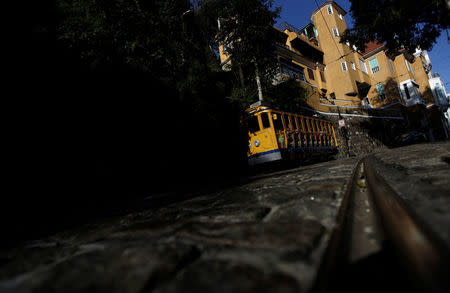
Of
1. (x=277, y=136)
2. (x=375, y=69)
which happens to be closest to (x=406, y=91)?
(x=375, y=69)

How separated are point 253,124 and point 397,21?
8776mm

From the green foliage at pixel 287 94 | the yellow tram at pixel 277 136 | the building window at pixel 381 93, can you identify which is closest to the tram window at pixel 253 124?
the yellow tram at pixel 277 136

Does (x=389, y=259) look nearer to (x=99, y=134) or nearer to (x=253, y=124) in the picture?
(x=99, y=134)

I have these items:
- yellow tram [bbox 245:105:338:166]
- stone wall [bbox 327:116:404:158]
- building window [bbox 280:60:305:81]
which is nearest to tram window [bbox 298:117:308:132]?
yellow tram [bbox 245:105:338:166]

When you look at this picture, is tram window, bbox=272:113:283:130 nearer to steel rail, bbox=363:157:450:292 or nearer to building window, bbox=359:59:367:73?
steel rail, bbox=363:157:450:292

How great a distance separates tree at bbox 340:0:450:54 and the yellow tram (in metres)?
6.02

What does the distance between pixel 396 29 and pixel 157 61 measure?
40.1ft

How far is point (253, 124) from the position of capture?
29.8 ft

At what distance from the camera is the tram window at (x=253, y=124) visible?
8.93 metres

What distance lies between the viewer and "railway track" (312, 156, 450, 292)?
1.28 feet

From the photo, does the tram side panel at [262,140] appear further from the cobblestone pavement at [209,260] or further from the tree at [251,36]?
the cobblestone pavement at [209,260]

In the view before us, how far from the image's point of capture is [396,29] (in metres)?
10.1

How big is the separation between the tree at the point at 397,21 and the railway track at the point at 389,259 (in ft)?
42.0

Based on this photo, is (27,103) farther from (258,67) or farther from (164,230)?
(258,67)
